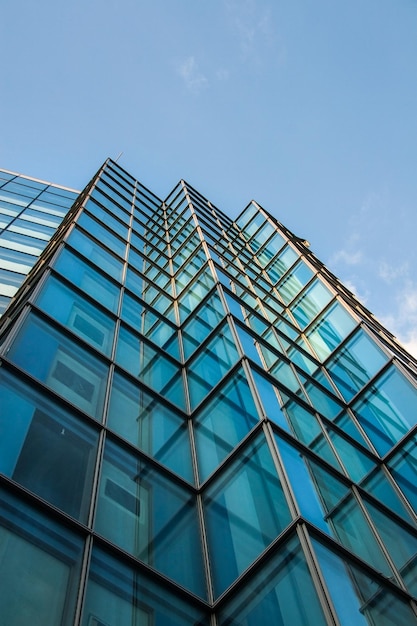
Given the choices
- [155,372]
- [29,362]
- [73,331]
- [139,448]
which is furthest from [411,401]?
[29,362]

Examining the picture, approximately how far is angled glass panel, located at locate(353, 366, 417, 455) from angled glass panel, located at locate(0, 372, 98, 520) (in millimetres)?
6117

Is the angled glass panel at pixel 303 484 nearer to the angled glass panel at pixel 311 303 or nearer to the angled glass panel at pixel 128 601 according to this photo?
the angled glass panel at pixel 128 601

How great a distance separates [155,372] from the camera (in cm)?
1148

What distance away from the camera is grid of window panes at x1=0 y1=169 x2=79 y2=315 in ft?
66.9

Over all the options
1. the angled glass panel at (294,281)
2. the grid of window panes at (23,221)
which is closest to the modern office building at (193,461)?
the angled glass panel at (294,281)

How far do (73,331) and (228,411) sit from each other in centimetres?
309

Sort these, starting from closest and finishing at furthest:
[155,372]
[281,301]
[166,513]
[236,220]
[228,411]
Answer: [166,513], [228,411], [155,372], [281,301], [236,220]

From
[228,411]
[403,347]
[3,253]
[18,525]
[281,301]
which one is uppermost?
[403,347]

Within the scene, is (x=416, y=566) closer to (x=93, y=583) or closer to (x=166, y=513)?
(x=166, y=513)

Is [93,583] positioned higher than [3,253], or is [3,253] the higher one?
[93,583]

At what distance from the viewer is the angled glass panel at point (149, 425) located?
8914 mm

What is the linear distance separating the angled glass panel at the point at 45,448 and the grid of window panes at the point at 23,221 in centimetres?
963

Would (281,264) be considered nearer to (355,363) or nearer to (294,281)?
(294,281)

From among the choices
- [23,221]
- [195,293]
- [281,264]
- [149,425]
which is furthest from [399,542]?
[23,221]
